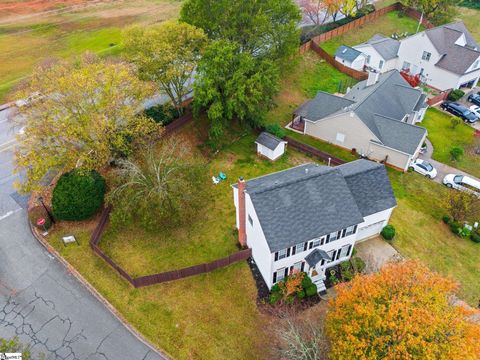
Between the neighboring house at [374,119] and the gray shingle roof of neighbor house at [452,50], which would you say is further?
the gray shingle roof of neighbor house at [452,50]

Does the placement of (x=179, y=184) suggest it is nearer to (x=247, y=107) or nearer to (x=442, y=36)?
(x=247, y=107)

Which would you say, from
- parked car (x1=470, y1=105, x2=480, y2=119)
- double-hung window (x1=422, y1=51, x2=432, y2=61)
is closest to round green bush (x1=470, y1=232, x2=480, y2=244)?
parked car (x1=470, y1=105, x2=480, y2=119)

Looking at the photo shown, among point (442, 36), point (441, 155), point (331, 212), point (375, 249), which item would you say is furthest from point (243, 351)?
point (442, 36)

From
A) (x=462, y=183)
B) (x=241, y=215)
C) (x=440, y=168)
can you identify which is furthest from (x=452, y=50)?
(x=241, y=215)

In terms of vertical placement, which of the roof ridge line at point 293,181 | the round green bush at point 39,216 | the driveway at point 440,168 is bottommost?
the driveway at point 440,168

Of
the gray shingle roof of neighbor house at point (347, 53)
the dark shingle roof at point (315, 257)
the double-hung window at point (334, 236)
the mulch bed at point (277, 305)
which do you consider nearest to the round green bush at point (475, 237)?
the double-hung window at point (334, 236)

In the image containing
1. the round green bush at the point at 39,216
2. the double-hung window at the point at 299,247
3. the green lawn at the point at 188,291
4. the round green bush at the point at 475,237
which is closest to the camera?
the green lawn at the point at 188,291

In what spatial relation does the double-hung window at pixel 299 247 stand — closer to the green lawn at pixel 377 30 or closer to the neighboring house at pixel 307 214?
the neighboring house at pixel 307 214
